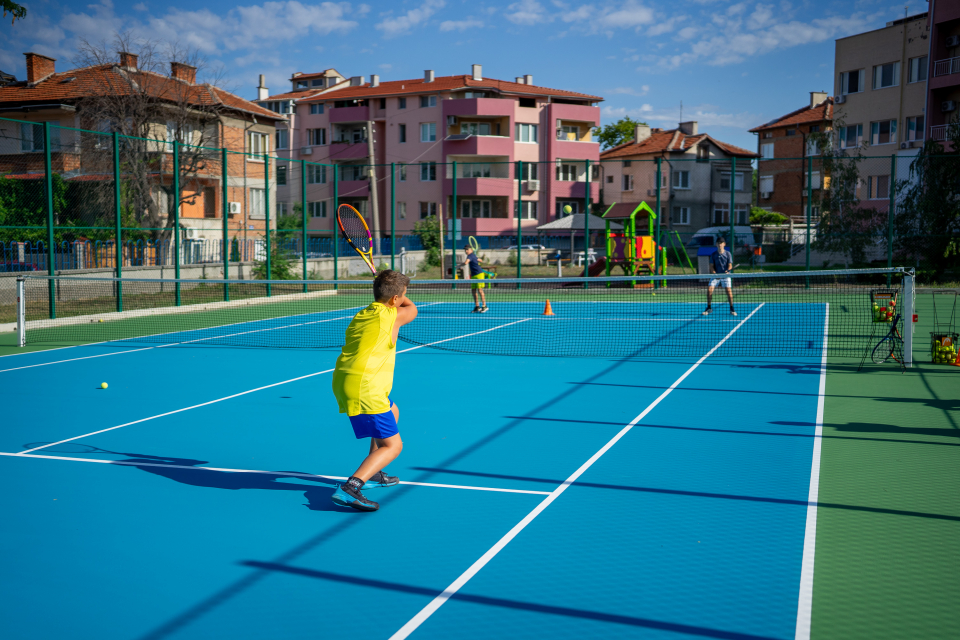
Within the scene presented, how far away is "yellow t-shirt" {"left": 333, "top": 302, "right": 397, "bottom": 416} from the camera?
5258mm

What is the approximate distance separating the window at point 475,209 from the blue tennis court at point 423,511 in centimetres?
4114

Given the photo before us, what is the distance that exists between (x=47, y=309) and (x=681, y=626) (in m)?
17.9

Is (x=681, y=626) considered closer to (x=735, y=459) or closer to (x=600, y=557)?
(x=600, y=557)

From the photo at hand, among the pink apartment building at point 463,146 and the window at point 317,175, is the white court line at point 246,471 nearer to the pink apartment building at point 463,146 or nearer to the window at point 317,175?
the pink apartment building at point 463,146

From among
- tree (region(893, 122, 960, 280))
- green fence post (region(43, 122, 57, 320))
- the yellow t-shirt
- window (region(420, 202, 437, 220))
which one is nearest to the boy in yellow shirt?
the yellow t-shirt

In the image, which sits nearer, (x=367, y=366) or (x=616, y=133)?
(x=367, y=366)

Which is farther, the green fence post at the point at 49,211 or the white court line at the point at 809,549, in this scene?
the green fence post at the point at 49,211

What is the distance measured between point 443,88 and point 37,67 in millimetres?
24288

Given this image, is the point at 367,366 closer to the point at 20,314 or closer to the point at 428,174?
the point at 20,314

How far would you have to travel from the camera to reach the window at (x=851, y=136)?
4166cm

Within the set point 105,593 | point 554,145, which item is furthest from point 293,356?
point 554,145

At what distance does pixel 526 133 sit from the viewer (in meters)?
52.4

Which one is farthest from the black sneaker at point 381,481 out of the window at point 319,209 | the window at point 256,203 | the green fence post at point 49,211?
the window at point 319,209

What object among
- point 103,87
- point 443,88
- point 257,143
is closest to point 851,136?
point 443,88
